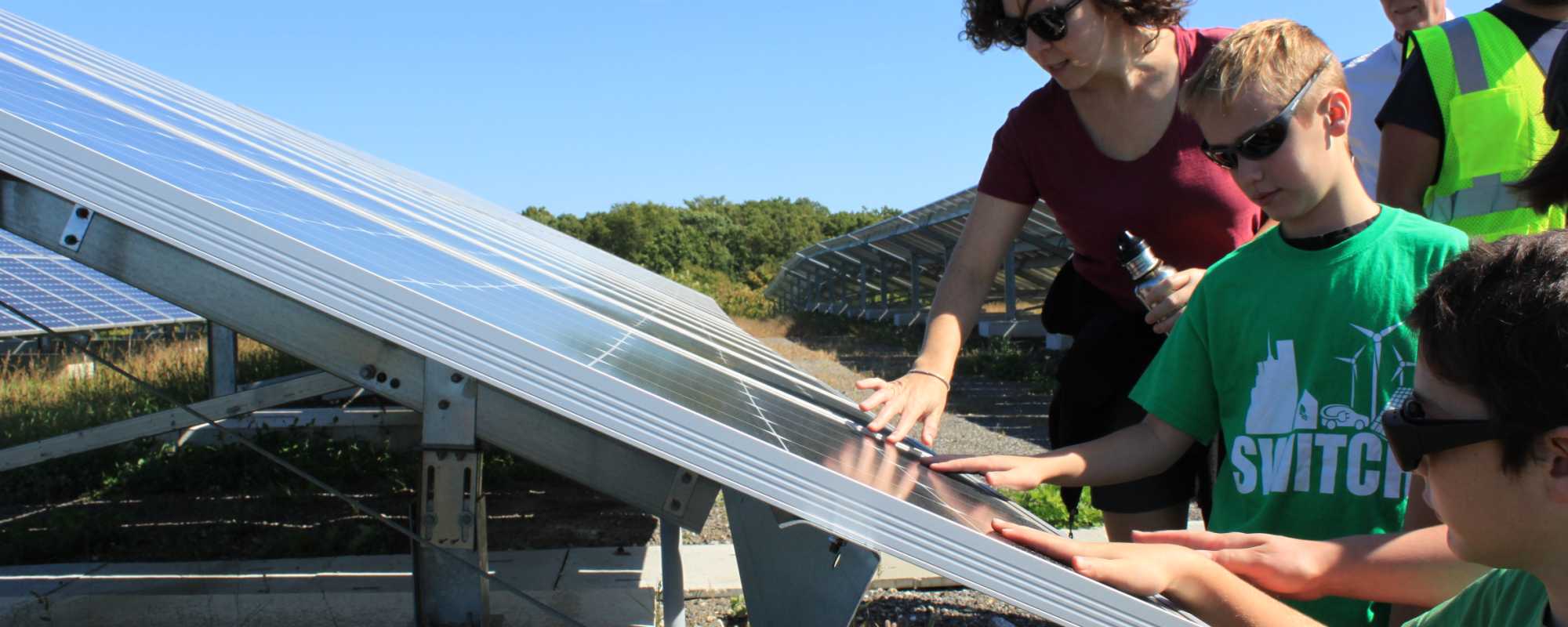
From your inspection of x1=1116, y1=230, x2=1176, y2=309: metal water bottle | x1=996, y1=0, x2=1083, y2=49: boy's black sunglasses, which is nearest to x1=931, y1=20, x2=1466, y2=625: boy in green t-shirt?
x1=1116, y1=230, x2=1176, y2=309: metal water bottle

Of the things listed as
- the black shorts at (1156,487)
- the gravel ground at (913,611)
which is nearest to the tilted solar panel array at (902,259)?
the gravel ground at (913,611)

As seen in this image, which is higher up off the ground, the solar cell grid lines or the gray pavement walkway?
the solar cell grid lines

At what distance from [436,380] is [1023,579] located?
970mm

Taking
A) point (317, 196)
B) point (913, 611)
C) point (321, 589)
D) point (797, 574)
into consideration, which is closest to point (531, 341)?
point (797, 574)

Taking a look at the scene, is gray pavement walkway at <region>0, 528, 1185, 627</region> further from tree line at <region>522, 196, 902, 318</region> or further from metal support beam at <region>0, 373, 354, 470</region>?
tree line at <region>522, 196, 902, 318</region>

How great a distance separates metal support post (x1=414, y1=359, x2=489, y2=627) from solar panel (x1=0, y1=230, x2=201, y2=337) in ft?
28.9

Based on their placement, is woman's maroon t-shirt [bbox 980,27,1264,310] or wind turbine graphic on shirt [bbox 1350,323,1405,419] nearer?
wind turbine graphic on shirt [bbox 1350,323,1405,419]

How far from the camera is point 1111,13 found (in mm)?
2408

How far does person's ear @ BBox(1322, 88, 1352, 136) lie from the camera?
1.99m

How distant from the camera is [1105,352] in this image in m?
2.71

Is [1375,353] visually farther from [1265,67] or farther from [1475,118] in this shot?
[1475,118]

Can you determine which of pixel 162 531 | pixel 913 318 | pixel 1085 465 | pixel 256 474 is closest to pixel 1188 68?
pixel 1085 465

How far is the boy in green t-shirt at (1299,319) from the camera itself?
190 centimetres

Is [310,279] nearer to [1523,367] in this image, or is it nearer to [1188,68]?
[1523,367]
